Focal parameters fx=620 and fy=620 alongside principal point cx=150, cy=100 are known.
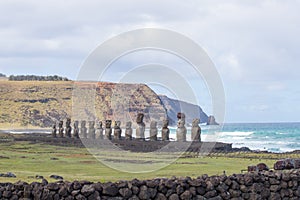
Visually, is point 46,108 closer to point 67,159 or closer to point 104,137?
point 104,137

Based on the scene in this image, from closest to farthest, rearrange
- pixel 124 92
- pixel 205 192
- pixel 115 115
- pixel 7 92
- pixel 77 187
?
1. pixel 77 187
2. pixel 205 192
3. pixel 124 92
4. pixel 115 115
5. pixel 7 92

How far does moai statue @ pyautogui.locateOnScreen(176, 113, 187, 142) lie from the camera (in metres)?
38.3

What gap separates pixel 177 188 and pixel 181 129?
2271 centimetres

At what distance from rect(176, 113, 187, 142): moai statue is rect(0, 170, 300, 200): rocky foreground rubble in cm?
2017

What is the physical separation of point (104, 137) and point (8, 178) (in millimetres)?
28271

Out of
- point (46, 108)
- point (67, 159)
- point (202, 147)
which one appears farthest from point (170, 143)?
point (46, 108)

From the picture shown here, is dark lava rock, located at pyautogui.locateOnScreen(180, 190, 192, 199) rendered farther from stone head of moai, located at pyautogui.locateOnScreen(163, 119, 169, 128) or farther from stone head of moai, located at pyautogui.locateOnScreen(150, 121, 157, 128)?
stone head of moai, located at pyautogui.locateOnScreen(150, 121, 157, 128)

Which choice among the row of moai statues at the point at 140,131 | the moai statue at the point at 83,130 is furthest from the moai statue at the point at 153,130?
the moai statue at the point at 83,130

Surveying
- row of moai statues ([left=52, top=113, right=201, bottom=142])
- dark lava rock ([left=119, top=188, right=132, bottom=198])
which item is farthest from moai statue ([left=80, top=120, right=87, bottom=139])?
dark lava rock ([left=119, top=188, right=132, bottom=198])

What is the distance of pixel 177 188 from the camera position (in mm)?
15672

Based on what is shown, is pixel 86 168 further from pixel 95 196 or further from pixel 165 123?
pixel 165 123

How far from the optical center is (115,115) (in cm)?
4244

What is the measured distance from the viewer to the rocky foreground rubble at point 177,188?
14.6 metres

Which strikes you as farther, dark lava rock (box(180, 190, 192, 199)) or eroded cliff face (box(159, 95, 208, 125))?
eroded cliff face (box(159, 95, 208, 125))
